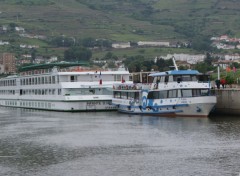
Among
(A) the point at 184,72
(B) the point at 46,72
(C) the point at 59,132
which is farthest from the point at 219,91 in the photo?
(B) the point at 46,72

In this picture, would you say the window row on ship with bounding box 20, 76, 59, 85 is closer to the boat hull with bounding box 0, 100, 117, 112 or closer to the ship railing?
the boat hull with bounding box 0, 100, 117, 112

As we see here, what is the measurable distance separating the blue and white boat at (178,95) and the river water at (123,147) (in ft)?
5.13

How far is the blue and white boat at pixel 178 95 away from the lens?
209 ft

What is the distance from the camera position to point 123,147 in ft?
153

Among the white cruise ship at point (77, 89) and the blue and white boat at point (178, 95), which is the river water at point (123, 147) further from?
the white cruise ship at point (77, 89)

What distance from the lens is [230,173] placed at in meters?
37.2

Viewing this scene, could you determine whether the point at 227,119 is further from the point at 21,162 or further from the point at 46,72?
the point at 46,72

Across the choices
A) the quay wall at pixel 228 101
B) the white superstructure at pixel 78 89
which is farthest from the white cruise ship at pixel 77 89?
the quay wall at pixel 228 101

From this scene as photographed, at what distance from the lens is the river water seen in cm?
3903

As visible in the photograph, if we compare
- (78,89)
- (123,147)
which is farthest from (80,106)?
(123,147)

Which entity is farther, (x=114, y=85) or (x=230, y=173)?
(x=114, y=85)

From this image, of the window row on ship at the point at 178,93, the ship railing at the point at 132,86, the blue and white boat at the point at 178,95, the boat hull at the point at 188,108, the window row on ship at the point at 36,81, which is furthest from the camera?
the window row on ship at the point at 36,81

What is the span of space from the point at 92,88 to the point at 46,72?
997cm

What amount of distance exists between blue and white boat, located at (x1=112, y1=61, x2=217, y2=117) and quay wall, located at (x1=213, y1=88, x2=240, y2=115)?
2312 mm
